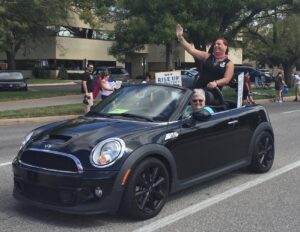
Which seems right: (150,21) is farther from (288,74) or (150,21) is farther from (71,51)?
(71,51)

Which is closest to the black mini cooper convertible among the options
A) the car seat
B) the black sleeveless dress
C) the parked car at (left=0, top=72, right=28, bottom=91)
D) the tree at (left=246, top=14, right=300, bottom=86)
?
the car seat

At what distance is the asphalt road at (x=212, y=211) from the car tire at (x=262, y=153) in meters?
0.15

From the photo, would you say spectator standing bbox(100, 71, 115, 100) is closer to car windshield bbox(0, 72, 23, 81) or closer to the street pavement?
the street pavement

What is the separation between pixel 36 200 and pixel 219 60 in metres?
3.52

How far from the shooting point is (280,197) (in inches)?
250

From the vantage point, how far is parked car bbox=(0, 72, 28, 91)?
→ 31062 mm

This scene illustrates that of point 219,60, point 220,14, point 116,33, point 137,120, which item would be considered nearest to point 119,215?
point 137,120

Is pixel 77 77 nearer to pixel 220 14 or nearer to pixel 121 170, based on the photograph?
pixel 220 14

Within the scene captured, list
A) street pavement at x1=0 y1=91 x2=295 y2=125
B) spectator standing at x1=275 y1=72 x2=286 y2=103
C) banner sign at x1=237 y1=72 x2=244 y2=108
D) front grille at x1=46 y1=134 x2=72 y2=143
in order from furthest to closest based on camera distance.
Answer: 1. spectator standing at x1=275 y1=72 x2=286 y2=103
2. street pavement at x1=0 y1=91 x2=295 y2=125
3. banner sign at x1=237 y1=72 x2=244 y2=108
4. front grille at x1=46 y1=134 x2=72 y2=143

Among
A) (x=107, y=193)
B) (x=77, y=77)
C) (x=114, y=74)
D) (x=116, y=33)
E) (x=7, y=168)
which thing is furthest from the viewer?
(x=77, y=77)

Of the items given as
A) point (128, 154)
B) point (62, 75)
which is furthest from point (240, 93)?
point (62, 75)

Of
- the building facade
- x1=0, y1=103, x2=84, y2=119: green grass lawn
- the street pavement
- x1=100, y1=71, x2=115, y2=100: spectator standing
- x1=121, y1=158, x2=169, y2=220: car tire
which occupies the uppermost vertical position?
the building facade

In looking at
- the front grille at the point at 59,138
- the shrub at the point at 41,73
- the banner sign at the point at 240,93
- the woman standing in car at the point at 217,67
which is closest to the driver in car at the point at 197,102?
the woman standing in car at the point at 217,67

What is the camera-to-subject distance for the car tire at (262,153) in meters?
7.39
